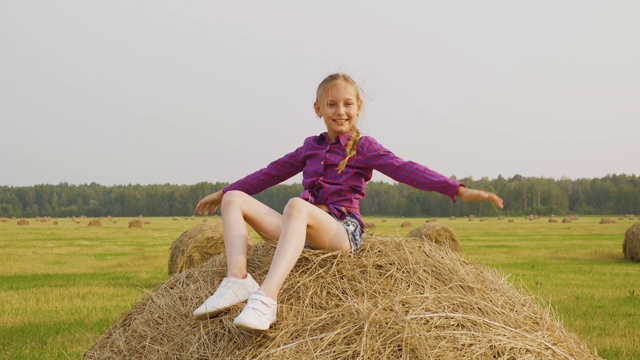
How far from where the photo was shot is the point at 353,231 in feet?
15.8

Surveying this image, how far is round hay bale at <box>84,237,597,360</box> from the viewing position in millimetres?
3850

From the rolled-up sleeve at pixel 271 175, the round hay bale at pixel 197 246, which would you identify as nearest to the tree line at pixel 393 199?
the round hay bale at pixel 197 246

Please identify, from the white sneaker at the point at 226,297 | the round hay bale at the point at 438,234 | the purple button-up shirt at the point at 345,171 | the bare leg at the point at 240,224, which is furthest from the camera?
the round hay bale at the point at 438,234

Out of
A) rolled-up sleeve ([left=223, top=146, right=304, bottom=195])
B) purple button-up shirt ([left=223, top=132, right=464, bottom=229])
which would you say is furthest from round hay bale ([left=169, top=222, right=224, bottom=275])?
purple button-up shirt ([left=223, top=132, right=464, bottom=229])

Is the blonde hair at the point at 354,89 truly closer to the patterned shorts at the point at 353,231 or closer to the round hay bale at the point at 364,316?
the patterned shorts at the point at 353,231

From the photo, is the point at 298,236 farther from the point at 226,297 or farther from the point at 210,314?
→ the point at 210,314

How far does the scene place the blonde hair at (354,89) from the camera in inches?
195

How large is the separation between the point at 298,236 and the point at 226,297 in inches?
24.3

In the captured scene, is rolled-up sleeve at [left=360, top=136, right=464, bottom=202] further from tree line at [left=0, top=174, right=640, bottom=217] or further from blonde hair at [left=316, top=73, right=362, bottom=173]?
tree line at [left=0, top=174, right=640, bottom=217]

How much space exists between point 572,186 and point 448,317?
136 meters

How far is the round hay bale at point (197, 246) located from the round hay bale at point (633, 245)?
15.9 metres

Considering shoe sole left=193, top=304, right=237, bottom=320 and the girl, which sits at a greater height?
the girl

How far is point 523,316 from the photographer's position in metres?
4.62

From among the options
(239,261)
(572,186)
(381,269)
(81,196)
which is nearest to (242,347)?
(239,261)
